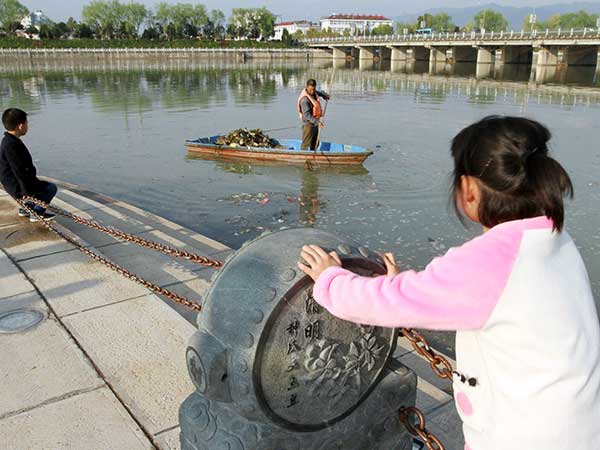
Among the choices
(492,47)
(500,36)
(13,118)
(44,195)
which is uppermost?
(500,36)

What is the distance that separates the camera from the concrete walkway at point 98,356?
307 cm

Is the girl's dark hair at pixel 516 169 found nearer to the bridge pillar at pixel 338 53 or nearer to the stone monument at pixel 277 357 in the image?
the stone monument at pixel 277 357

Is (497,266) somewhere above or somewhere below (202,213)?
above

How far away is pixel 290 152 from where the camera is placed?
1419 centimetres

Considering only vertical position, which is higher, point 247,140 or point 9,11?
point 9,11

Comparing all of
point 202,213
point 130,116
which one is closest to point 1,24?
point 130,116

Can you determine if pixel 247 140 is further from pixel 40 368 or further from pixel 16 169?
pixel 40 368

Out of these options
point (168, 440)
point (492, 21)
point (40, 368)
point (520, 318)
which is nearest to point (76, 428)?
point (168, 440)

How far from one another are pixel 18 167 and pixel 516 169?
6.70 metres

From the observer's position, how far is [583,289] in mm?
1618

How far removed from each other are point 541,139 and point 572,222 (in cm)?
917

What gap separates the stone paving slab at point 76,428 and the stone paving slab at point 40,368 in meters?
0.14

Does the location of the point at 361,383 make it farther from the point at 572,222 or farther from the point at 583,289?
the point at 572,222

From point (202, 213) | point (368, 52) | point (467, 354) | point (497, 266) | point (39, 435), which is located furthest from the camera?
point (368, 52)
